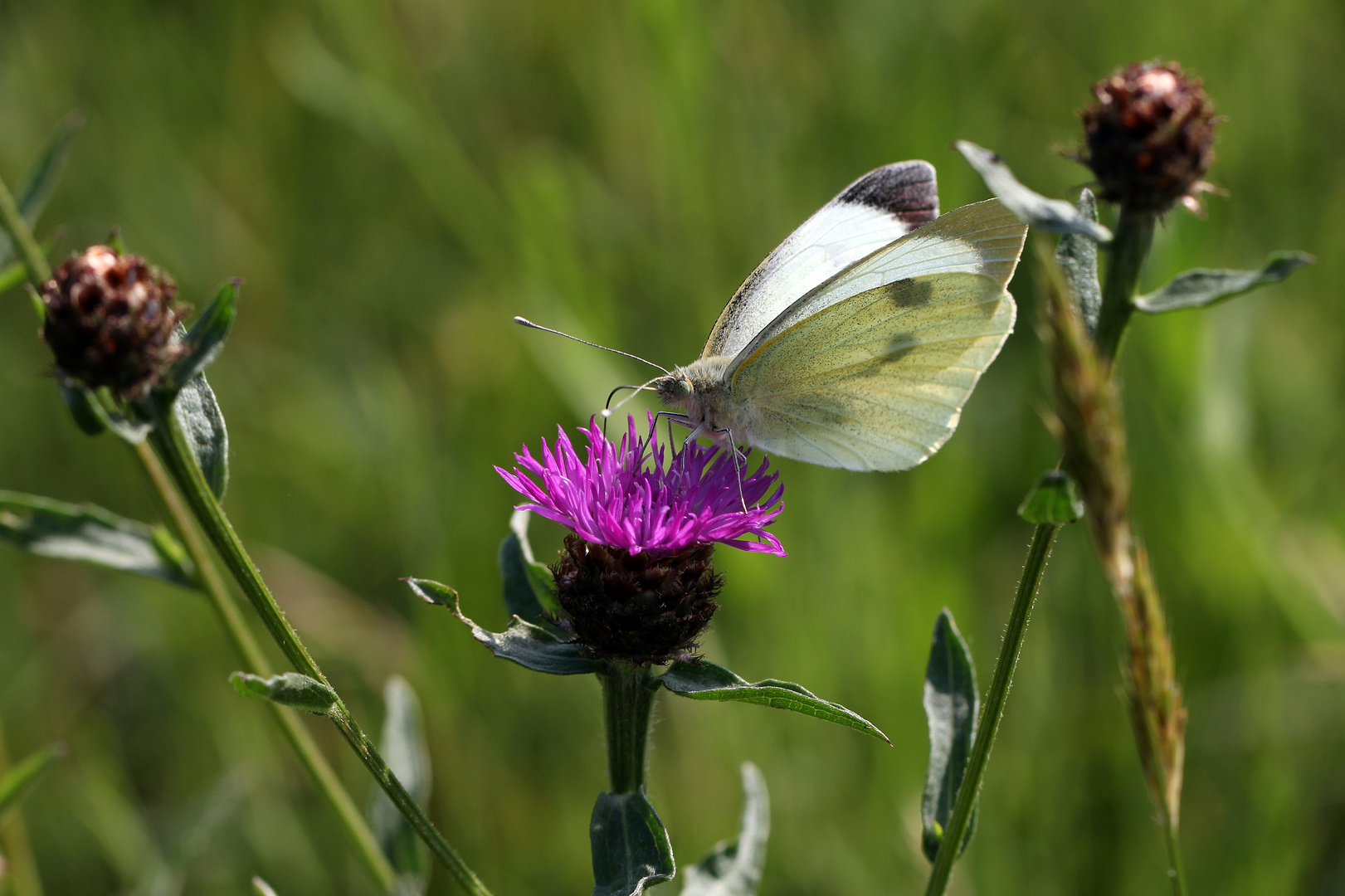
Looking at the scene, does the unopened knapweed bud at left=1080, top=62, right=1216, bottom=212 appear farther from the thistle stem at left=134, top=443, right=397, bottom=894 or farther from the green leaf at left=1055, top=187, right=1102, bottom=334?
the thistle stem at left=134, top=443, right=397, bottom=894

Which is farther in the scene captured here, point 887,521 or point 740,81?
point 740,81

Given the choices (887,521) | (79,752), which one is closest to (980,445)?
(887,521)

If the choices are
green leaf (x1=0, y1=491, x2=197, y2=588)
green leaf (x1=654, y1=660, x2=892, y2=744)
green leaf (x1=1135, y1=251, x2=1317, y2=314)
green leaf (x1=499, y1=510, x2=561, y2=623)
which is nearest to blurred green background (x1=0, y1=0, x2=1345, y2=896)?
green leaf (x1=0, y1=491, x2=197, y2=588)

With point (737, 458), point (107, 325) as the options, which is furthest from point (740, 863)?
point (107, 325)

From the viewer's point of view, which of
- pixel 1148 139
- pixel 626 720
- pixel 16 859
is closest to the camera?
pixel 1148 139

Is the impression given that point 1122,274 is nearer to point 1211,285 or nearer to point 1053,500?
point 1211,285

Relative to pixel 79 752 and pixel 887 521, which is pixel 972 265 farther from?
pixel 79 752

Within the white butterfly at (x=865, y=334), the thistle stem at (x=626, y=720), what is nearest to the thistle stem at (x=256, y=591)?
the thistle stem at (x=626, y=720)
